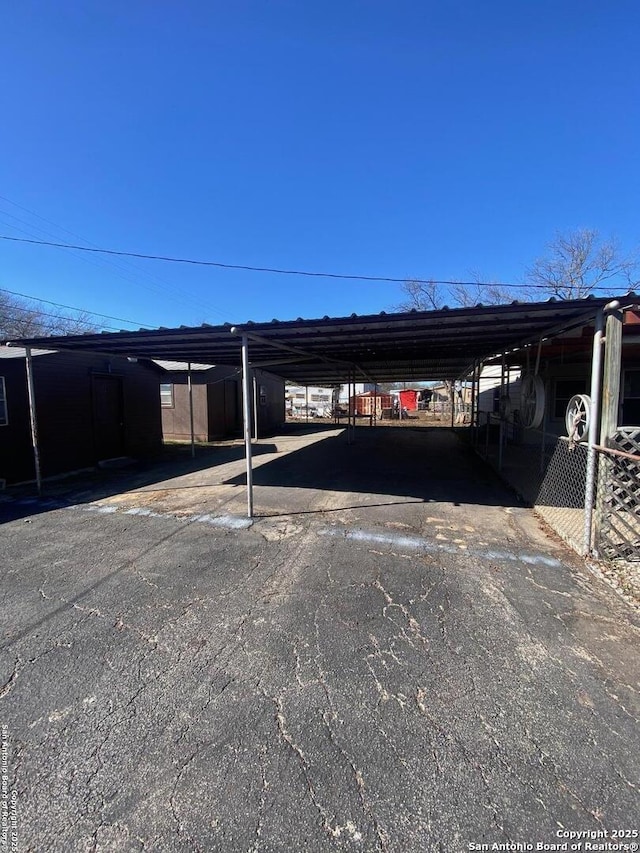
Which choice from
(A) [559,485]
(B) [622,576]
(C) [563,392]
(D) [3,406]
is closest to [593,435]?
(B) [622,576]

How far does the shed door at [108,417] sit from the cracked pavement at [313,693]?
19.2 ft

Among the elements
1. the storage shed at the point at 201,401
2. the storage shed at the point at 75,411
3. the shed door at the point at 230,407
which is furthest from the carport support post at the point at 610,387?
the shed door at the point at 230,407

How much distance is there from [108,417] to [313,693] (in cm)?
999

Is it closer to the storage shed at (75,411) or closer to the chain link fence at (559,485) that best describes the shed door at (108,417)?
the storage shed at (75,411)

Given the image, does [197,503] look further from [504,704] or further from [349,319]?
[504,704]

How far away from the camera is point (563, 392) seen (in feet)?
37.0

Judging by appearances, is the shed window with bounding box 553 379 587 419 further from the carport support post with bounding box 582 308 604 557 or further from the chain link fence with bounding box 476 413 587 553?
the carport support post with bounding box 582 308 604 557

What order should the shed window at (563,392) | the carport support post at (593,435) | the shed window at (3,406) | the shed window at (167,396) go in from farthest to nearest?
the shed window at (167,396), the shed window at (563,392), the shed window at (3,406), the carport support post at (593,435)

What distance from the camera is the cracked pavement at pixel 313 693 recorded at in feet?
4.97

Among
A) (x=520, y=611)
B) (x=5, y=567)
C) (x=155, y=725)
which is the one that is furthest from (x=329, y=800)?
(x=5, y=567)

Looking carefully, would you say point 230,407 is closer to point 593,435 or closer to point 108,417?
point 108,417

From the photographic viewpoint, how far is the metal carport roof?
4.71m

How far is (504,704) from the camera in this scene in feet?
6.75

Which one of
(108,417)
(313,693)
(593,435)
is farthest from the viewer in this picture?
(108,417)
